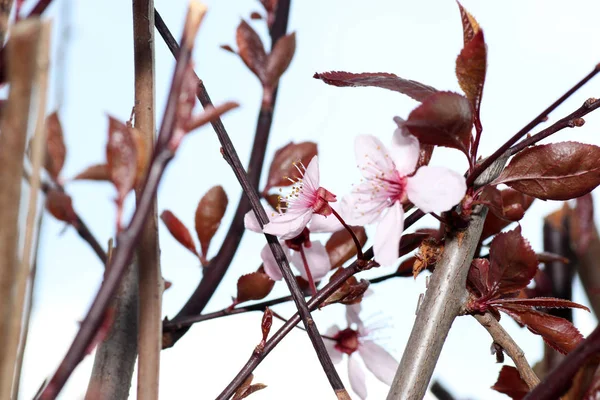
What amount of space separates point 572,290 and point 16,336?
743 mm

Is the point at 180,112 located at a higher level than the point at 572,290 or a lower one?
lower

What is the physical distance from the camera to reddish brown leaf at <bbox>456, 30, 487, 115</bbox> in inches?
15.2

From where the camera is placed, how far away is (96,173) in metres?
0.27

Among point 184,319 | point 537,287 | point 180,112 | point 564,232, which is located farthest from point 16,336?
point 564,232

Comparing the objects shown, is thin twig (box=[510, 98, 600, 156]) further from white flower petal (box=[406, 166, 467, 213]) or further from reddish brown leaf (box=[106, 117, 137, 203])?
reddish brown leaf (box=[106, 117, 137, 203])

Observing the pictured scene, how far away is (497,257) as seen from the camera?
44cm

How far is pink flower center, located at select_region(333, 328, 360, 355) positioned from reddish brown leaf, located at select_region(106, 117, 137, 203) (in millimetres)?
422

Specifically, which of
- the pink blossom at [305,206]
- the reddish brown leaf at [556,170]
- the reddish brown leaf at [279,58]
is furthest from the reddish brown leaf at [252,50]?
the reddish brown leaf at [556,170]

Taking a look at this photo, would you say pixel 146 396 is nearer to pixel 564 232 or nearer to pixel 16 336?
pixel 16 336

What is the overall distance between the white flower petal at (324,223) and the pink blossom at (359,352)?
14 cm

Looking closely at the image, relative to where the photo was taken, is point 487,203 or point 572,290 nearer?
point 487,203

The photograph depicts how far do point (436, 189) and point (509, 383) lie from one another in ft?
0.69

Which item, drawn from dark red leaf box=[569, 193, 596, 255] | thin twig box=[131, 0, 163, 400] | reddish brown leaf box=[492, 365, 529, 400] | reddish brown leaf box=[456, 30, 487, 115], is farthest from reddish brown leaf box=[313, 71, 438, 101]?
dark red leaf box=[569, 193, 596, 255]

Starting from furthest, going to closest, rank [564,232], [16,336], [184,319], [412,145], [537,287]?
1. [564,232]
2. [537,287]
3. [184,319]
4. [412,145]
5. [16,336]
